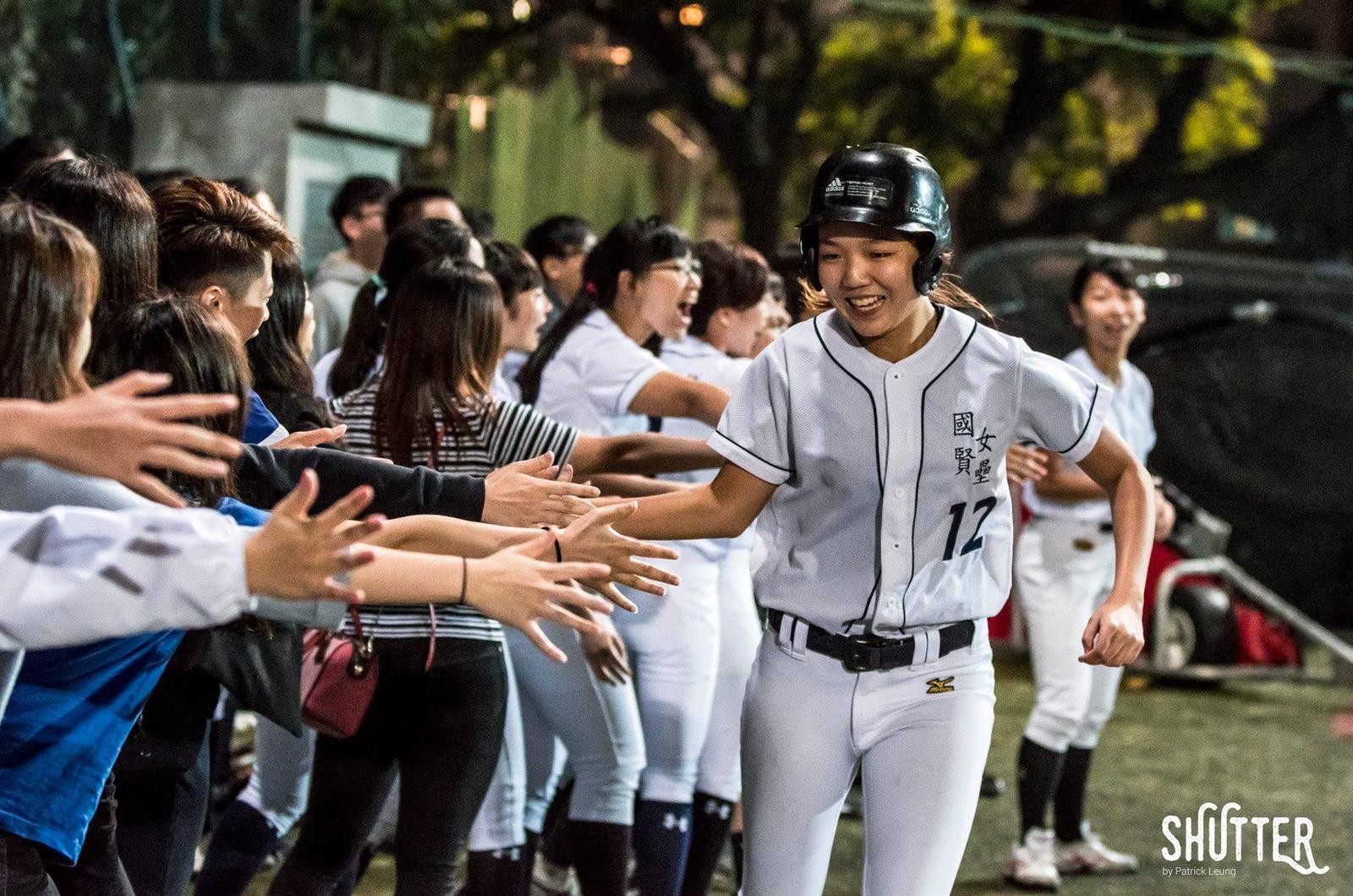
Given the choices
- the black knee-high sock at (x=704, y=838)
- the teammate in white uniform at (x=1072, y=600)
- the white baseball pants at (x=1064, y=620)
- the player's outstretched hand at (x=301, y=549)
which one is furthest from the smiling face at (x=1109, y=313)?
the player's outstretched hand at (x=301, y=549)

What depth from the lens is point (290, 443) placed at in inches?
140

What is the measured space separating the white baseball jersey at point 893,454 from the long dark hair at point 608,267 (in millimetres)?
1637

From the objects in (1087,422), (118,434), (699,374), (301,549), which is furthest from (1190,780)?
(118,434)

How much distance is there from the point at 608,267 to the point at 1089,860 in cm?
275

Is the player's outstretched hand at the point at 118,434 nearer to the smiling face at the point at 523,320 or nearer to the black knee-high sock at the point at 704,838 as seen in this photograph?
the smiling face at the point at 523,320

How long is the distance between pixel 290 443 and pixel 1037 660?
354cm

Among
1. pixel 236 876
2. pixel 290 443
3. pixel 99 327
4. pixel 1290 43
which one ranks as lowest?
pixel 236 876

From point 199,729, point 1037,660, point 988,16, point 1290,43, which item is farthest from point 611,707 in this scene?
point 1290,43

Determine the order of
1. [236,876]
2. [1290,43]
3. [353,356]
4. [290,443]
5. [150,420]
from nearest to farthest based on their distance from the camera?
[150,420] < [290,443] < [236,876] < [353,356] < [1290,43]

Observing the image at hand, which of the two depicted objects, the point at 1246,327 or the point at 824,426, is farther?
the point at 1246,327

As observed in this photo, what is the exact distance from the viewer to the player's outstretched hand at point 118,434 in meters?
2.26

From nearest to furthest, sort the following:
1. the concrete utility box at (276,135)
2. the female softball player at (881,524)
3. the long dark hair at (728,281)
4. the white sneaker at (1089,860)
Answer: the female softball player at (881,524) < the long dark hair at (728,281) < the white sneaker at (1089,860) < the concrete utility box at (276,135)

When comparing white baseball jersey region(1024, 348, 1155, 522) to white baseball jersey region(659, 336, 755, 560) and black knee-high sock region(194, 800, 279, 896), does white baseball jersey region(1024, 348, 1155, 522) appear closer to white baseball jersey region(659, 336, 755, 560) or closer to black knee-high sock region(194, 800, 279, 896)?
white baseball jersey region(659, 336, 755, 560)

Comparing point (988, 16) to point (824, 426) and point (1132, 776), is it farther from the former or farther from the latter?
point (824, 426)
